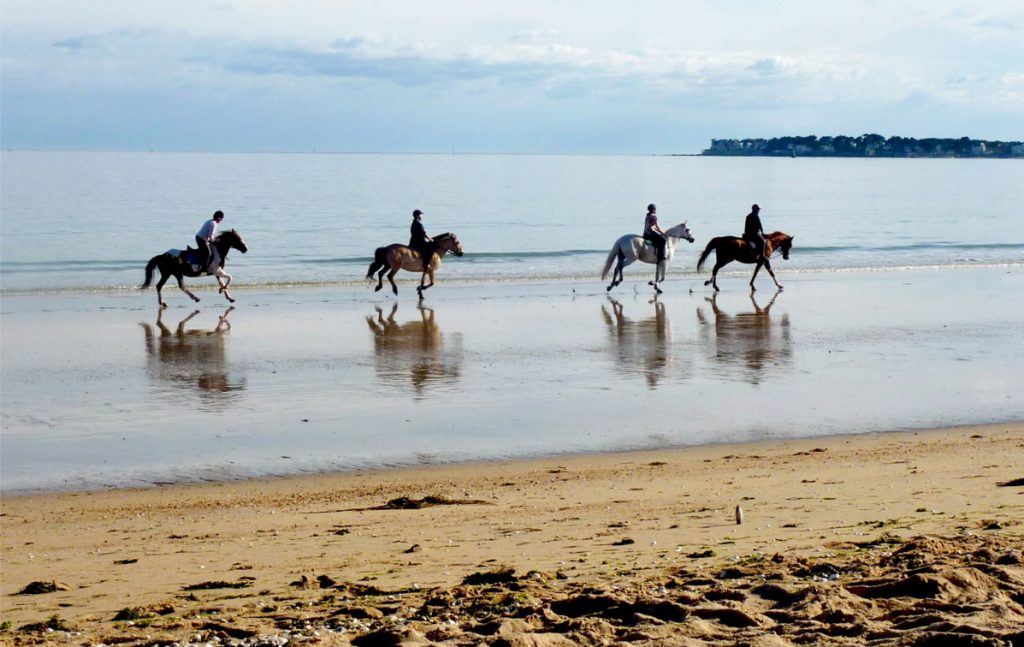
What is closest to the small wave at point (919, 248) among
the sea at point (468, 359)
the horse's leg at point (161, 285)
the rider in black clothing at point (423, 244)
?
the sea at point (468, 359)

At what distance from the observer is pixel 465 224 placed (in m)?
60.2

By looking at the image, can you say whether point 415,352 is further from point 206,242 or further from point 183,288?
point 183,288

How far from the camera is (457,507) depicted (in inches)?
359

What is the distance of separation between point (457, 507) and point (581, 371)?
743 cm

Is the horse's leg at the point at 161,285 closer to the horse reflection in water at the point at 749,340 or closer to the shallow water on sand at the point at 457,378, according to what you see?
the shallow water on sand at the point at 457,378

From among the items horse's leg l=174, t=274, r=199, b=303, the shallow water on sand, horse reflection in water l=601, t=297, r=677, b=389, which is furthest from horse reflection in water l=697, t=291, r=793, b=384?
horse's leg l=174, t=274, r=199, b=303

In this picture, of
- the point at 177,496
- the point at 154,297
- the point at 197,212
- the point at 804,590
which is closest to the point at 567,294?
the point at 154,297

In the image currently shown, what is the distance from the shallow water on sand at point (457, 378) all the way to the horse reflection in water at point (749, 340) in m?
0.08

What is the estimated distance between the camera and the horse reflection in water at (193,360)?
49.9 feet

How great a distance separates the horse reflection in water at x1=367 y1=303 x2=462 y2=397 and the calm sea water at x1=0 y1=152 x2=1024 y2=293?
10.3 metres

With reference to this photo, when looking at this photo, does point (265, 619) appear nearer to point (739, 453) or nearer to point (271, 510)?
point (271, 510)

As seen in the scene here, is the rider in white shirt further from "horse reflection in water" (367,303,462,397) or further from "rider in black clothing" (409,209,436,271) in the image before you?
"rider in black clothing" (409,209,436,271)

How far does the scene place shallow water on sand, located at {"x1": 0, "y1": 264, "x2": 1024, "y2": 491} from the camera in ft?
39.2

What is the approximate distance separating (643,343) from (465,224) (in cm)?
4156
